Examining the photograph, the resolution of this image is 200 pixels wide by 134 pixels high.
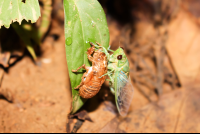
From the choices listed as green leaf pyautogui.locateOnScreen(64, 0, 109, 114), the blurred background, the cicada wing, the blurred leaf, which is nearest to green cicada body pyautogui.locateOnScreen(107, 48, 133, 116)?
the cicada wing

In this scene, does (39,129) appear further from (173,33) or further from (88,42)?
(173,33)

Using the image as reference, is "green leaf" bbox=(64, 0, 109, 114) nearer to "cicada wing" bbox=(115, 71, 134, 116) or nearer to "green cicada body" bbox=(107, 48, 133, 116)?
"green cicada body" bbox=(107, 48, 133, 116)

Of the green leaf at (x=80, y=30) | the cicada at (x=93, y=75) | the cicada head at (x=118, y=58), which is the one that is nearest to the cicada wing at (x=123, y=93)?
the cicada head at (x=118, y=58)

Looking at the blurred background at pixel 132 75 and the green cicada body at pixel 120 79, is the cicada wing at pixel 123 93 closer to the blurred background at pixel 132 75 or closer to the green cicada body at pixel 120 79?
the green cicada body at pixel 120 79

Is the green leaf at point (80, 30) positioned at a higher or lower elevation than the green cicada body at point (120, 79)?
higher

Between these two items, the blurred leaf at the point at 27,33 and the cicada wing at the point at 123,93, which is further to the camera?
the blurred leaf at the point at 27,33

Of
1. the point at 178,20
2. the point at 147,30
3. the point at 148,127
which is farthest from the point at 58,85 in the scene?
the point at 178,20
